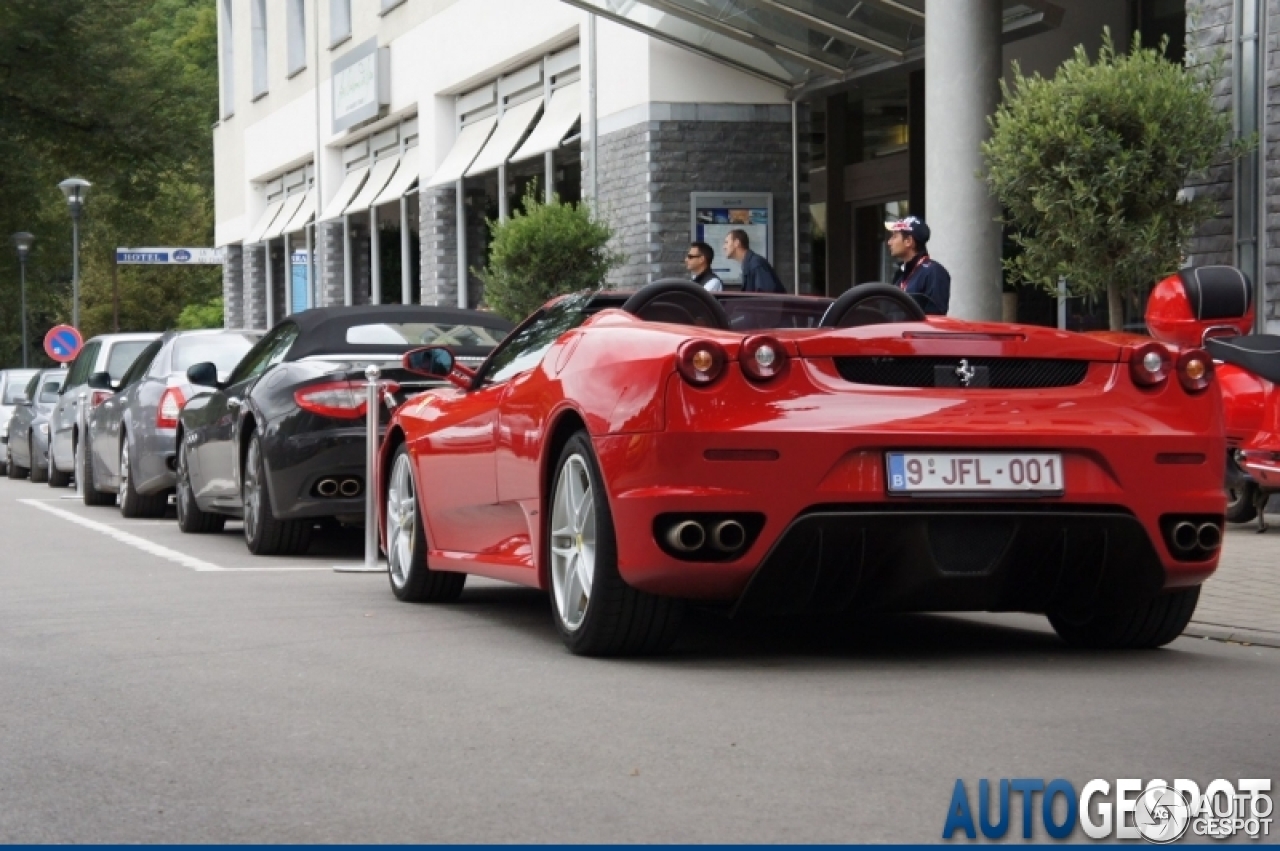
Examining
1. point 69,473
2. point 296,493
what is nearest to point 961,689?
point 296,493

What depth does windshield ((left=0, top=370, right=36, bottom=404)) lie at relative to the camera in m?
33.0

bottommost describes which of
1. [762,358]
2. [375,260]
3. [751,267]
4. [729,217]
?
[762,358]

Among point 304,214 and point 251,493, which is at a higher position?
point 304,214

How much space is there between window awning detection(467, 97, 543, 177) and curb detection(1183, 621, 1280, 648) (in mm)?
20436

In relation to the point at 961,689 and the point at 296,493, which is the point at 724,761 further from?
the point at 296,493

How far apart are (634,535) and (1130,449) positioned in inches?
60.9

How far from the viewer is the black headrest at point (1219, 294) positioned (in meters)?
13.3

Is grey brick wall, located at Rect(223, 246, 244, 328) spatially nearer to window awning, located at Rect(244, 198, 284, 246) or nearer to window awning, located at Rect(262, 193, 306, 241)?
window awning, located at Rect(244, 198, 284, 246)

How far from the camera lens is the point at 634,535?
7.03 m

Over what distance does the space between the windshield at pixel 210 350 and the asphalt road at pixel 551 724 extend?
795 cm

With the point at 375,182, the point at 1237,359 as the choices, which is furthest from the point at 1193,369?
the point at 375,182

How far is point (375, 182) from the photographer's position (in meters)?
36.1

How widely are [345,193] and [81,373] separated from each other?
1534cm

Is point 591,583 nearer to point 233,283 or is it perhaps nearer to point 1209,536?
point 1209,536
